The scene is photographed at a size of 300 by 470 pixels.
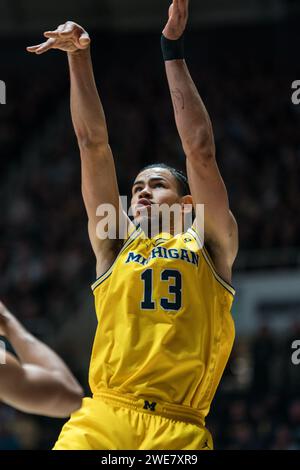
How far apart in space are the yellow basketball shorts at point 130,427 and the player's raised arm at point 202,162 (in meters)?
0.96

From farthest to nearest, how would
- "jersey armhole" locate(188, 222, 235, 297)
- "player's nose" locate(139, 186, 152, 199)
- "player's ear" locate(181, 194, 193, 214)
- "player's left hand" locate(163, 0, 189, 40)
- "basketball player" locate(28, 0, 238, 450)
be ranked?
"player's ear" locate(181, 194, 193, 214)
"player's nose" locate(139, 186, 152, 199)
"player's left hand" locate(163, 0, 189, 40)
"jersey armhole" locate(188, 222, 235, 297)
"basketball player" locate(28, 0, 238, 450)

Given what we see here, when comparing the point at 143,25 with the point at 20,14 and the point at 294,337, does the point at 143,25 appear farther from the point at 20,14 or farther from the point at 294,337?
the point at 294,337

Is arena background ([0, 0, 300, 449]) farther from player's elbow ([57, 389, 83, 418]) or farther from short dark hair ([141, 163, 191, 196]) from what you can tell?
player's elbow ([57, 389, 83, 418])

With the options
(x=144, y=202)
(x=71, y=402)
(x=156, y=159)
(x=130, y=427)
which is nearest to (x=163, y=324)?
(x=130, y=427)

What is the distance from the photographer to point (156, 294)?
5.43 meters

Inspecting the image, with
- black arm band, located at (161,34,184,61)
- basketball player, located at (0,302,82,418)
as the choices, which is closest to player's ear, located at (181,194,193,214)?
black arm band, located at (161,34,184,61)

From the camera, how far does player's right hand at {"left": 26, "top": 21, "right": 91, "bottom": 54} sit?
545cm

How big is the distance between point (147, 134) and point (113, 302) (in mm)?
12707

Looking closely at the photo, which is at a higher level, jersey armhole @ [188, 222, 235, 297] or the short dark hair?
the short dark hair

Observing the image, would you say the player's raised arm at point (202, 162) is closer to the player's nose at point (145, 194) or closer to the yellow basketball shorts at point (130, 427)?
the player's nose at point (145, 194)

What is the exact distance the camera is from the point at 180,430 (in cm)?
521

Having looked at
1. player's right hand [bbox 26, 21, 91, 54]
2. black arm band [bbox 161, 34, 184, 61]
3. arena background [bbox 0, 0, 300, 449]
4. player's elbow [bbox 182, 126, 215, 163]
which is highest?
player's right hand [bbox 26, 21, 91, 54]

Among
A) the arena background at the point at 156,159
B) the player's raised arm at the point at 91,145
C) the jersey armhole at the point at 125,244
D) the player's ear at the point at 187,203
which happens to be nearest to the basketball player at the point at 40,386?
the jersey armhole at the point at 125,244

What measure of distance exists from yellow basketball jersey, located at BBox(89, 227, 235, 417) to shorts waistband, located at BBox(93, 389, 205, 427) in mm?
31
